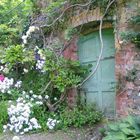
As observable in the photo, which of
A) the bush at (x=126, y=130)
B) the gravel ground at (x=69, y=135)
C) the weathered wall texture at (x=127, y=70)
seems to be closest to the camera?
the bush at (x=126, y=130)

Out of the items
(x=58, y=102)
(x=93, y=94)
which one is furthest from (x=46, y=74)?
(x=93, y=94)

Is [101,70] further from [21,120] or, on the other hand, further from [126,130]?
[126,130]

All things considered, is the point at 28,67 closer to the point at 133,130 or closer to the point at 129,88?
the point at 129,88

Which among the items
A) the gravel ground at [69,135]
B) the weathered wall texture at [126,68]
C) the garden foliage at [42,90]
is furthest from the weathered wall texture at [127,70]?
the garden foliage at [42,90]

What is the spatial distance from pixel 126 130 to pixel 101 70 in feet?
6.99

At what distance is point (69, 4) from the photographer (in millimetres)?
6289

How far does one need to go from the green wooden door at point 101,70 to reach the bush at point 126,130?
4.48 feet

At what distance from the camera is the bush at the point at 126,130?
395 centimetres

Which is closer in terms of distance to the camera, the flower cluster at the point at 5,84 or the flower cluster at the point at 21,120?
the flower cluster at the point at 21,120

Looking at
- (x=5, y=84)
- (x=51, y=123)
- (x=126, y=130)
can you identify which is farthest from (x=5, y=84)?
(x=126, y=130)

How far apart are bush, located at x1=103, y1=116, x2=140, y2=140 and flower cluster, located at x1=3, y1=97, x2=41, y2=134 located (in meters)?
1.74

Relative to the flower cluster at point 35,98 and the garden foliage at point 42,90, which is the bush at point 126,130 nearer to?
the garden foliage at point 42,90

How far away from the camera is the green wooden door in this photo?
19.1ft

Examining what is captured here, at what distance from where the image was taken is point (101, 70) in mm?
6020
